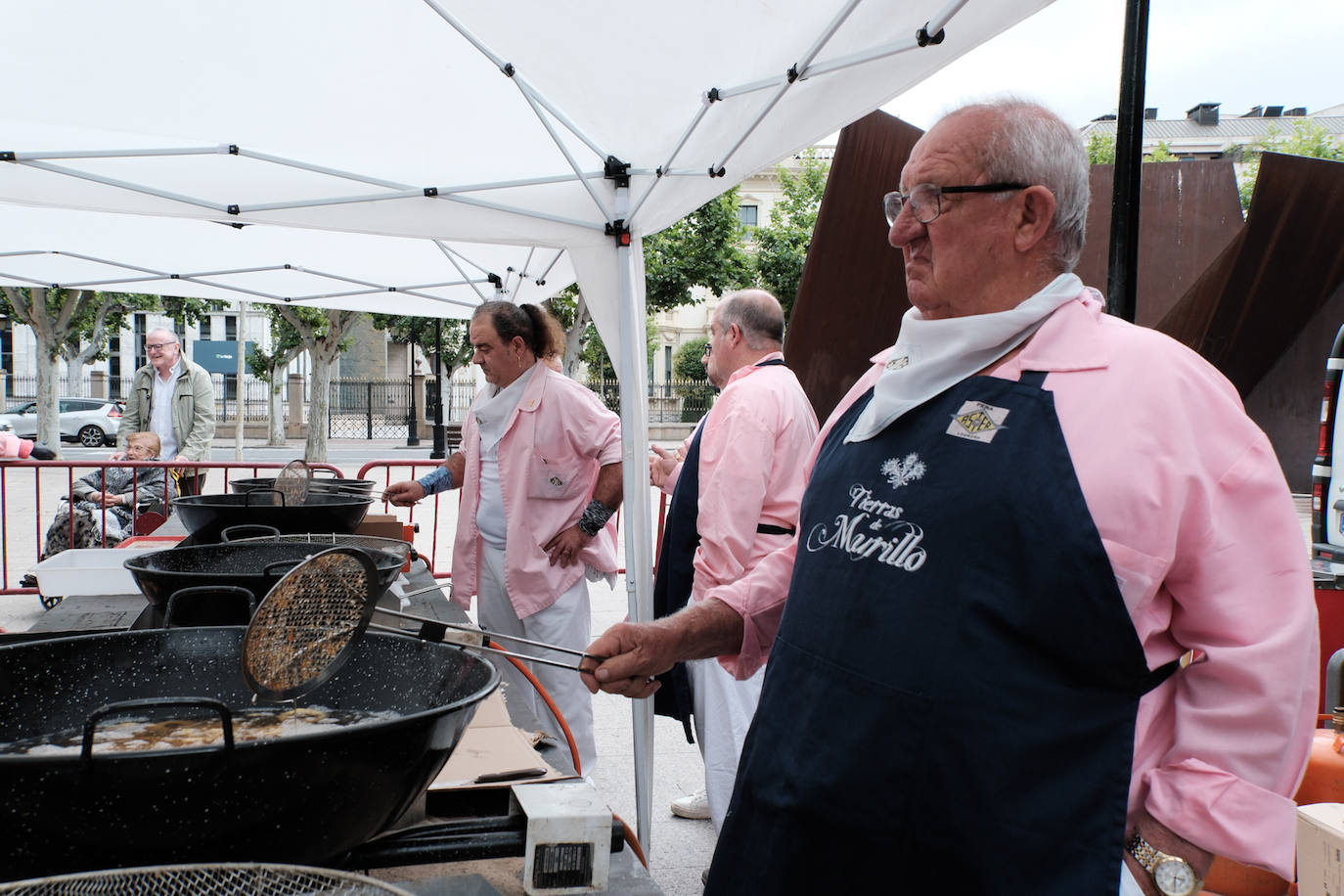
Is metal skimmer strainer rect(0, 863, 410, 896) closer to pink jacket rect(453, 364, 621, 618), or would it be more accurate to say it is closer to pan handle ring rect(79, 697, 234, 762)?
pan handle ring rect(79, 697, 234, 762)

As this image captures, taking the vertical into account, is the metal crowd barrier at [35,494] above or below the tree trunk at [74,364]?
below

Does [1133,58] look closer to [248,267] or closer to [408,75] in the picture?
[408,75]

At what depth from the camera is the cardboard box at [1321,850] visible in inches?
82.3

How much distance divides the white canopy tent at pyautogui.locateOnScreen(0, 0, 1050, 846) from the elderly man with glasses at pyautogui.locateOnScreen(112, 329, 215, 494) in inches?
147

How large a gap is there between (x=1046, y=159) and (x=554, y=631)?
321 cm

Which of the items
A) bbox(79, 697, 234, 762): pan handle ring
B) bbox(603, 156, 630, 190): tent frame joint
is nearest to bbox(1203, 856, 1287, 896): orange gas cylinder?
bbox(79, 697, 234, 762): pan handle ring

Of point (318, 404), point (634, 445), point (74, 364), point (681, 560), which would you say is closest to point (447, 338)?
point (318, 404)

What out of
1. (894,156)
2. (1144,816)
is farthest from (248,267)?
(1144,816)

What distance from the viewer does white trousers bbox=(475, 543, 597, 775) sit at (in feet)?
13.5

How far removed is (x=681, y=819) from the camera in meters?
4.14

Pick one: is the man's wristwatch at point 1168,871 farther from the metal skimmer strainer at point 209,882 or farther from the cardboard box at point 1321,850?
the cardboard box at point 1321,850

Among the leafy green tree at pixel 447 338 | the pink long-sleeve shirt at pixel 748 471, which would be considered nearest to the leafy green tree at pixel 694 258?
the leafy green tree at pixel 447 338

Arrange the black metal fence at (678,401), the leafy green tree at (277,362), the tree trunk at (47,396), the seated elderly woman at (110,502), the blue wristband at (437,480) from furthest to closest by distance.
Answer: the black metal fence at (678,401), the leafy green tree at (277,362), the tree trunk at (47,396), the seated elderly woman at (110,502), the blue wristband at (437,480)

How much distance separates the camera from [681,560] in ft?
12.4
